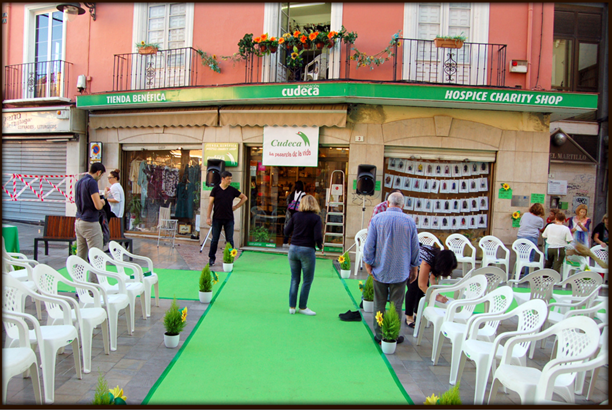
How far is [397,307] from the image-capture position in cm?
460

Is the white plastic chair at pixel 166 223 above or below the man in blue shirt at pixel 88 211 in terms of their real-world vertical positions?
below

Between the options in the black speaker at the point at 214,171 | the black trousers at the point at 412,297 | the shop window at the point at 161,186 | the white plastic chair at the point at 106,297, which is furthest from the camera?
the shop window at the point at 161,186

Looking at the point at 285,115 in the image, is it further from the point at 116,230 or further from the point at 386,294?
the point at 386,294

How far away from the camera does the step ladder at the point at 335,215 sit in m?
10.0

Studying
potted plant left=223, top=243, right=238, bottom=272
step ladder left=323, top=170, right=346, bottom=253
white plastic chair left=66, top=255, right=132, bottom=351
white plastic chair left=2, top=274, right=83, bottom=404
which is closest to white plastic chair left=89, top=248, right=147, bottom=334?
white plastic chair left=66, top=255, right=132, bottom=351

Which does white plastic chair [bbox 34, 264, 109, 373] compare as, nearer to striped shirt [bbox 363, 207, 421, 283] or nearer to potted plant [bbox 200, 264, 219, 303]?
potted plant [bbox 200, 264, 219, 303]

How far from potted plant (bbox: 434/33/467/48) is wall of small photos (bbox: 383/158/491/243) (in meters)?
2.83

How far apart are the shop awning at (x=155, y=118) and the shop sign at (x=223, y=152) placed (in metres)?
0.57

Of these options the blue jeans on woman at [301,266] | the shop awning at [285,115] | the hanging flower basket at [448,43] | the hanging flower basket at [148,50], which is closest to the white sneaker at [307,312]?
the blue jeans on woman at [301,266]

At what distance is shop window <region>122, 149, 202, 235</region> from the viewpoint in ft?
37.4

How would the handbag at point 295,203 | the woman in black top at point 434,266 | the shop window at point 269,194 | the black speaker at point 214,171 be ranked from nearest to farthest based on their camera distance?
the woman in black top at point 434,266 → the black speaker at point 214,171 → the handbag at point 295,203 → the shop window at point 269,194

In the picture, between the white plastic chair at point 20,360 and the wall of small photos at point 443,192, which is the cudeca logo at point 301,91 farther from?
the white plastic chair at point 20,360

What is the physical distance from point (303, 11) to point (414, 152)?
570cm

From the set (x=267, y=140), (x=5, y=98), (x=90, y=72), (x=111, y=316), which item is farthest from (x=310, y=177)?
(x=5, y=98)
